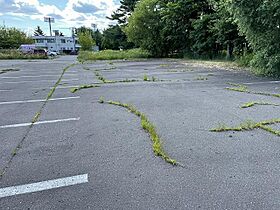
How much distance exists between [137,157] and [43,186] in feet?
3.87

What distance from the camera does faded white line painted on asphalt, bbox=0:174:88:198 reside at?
8.49 ft

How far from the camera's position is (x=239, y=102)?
20.3ft

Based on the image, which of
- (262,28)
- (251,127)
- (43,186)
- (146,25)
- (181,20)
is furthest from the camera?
(146,25)

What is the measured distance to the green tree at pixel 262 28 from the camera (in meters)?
9.91

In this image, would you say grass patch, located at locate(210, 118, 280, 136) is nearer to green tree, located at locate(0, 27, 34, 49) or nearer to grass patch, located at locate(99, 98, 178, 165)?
grass patch, located at locate(99, 98, 178, 165)

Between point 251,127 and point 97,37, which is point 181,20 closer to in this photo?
point 251,127

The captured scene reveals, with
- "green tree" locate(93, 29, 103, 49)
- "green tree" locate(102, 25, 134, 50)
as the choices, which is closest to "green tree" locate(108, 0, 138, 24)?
"green tree" locate(102, 25, 134, 50)

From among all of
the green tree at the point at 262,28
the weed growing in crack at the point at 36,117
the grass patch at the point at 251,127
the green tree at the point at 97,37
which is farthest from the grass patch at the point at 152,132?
the green tree at the point at 97,37

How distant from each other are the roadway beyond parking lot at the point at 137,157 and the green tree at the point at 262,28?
199 inches

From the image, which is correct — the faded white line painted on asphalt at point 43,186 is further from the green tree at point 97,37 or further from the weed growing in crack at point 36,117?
the green tree at point 97,37

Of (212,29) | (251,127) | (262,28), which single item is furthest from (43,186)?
(212,29)

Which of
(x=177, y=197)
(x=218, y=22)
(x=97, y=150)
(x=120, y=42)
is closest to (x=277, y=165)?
(x=177, y=197)

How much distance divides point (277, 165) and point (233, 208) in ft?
3.72

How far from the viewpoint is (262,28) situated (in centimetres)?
1072
